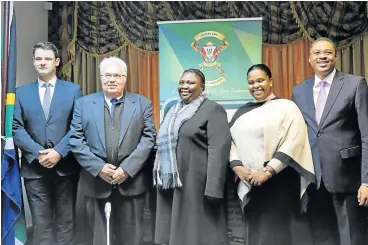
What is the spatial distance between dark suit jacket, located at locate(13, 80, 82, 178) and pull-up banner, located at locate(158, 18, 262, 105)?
162 centimetres

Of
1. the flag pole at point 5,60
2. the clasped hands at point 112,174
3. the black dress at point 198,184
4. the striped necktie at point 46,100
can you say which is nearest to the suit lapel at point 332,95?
the black dress at point 198,184

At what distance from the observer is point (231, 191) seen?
8.53 ft

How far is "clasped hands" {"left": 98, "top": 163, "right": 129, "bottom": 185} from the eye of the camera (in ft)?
8.33

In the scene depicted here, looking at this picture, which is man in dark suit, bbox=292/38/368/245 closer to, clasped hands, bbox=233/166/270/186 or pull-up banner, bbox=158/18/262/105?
clasped hands, bbox=233/166/270/186

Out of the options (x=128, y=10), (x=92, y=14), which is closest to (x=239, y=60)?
(x=128, y=10)

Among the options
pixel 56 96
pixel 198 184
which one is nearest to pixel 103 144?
pixel 56 96

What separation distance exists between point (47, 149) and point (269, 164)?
129cm

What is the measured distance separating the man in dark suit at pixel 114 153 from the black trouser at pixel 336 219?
96cm

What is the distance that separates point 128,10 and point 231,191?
2.62 m

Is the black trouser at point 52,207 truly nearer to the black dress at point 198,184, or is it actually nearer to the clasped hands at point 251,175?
the black dress at point 198,184

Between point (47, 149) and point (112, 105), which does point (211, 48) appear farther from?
point (47, 149)

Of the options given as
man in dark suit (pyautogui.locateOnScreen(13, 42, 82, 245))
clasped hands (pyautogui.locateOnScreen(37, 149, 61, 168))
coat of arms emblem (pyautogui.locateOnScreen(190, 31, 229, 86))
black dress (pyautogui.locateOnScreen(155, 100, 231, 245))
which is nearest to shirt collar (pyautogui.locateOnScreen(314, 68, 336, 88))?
black dress (pyautogui.locateOnScreen(155, 100, 231, 245))

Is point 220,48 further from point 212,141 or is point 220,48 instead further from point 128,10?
point 212,141

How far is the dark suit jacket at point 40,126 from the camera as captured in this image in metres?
2.71
